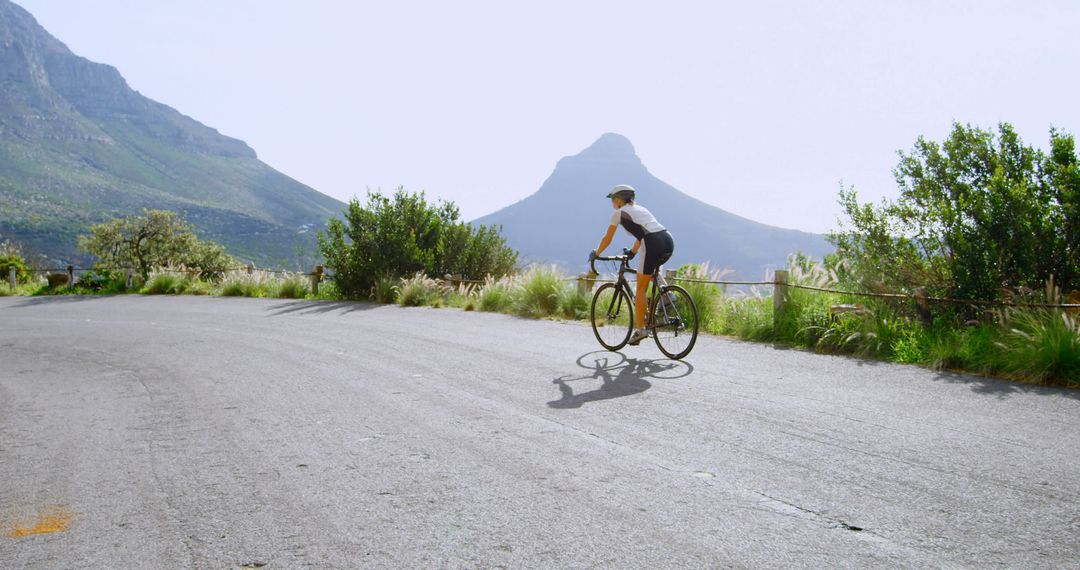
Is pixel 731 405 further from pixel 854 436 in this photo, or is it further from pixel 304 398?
pixel 304 398

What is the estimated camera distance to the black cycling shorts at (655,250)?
25.9 feet

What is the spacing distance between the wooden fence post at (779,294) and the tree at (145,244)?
2254 cm

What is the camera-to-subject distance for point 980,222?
7.92m

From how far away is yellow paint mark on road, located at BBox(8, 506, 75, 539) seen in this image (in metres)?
3.05

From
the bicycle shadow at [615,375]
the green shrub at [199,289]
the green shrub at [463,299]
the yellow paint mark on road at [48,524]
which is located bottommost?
the yellow paint mark on road at [48,524]

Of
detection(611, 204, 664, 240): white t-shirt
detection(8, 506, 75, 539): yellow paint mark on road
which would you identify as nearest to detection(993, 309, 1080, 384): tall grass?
detection(611, 204, 664, 240): white t-shirt

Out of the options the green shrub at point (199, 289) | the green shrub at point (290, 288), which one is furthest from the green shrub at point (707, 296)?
the green shrub at point (199, 289)

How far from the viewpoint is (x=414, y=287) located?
54.6 feet

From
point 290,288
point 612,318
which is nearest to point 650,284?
point 612,318

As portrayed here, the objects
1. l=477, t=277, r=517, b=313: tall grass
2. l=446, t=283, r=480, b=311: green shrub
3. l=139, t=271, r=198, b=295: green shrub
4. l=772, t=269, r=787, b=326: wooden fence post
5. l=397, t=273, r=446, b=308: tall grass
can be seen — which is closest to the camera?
l=772, t=269, r=787, b=326: wooden fence post

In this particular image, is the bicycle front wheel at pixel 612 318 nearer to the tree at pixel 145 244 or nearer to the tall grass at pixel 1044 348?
the tall grass at pixel 1044 348

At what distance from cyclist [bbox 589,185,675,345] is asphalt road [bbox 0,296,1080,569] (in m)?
0.85

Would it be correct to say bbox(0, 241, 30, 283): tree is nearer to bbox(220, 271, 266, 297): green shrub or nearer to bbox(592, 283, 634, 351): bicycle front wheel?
bbox(220, 271, 266, 297): green shrub

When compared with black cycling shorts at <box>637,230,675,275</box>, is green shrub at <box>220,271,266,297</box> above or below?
below
